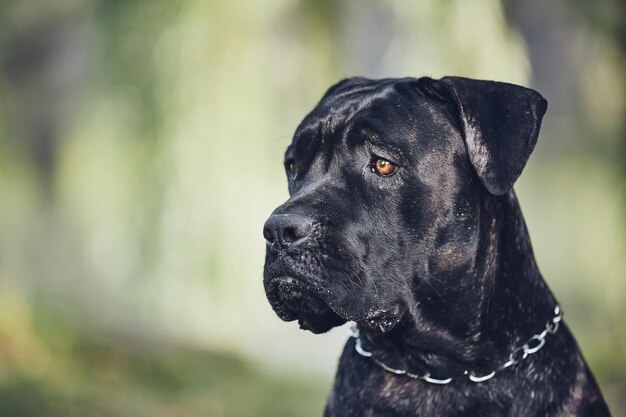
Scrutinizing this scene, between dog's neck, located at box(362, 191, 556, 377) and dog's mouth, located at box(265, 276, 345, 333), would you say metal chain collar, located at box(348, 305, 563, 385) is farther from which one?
dog's mouth, located at box(265, 276, 345, 333)

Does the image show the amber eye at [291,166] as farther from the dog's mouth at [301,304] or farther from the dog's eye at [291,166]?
the dog's mouth at [301,304]

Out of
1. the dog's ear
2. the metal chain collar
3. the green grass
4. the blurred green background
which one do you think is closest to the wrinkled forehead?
the dog's ear

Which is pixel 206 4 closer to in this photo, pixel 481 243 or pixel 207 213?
pixel 207 213

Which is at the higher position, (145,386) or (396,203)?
(396,203)

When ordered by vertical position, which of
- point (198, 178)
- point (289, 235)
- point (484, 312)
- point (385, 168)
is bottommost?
point (484, 312)

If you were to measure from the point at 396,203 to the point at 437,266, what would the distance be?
242mm

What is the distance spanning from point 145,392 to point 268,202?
1.80 metres

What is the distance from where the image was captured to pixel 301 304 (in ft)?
8.91

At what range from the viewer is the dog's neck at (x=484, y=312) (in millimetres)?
2801

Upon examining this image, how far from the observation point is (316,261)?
8.57 ft

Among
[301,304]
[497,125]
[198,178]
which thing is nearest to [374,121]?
[497,125]

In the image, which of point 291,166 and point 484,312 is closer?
point 484,312

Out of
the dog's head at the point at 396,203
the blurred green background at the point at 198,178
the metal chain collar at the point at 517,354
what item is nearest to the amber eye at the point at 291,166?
the dog's head at the point at 396,203

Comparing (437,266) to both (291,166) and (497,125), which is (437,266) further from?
(291,166)
